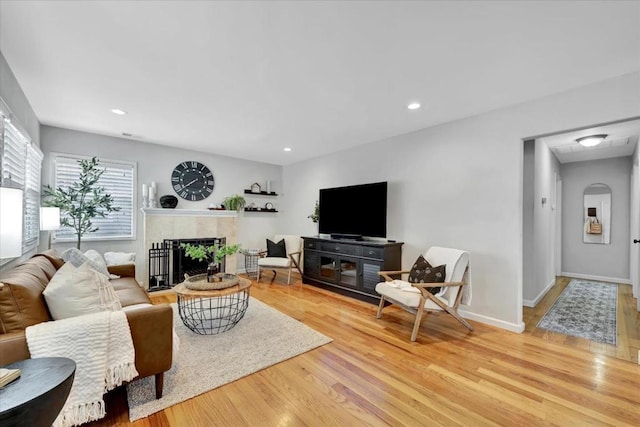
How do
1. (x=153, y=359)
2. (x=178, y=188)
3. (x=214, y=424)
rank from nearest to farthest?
(x=214, y=424), (x=153, y=359), (x=178, y=188)

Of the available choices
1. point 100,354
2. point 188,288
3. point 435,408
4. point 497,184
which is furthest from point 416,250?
point 100,354

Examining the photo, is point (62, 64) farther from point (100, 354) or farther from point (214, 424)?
point (214, 424)

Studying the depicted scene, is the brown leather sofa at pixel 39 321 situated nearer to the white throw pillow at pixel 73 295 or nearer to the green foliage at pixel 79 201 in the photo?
the white throw pillow at pixel 73 295

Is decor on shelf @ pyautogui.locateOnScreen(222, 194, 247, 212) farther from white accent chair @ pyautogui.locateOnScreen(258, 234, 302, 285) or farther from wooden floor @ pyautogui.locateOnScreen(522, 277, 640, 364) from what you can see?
wooden floor @ pyautogui.locateOnScreen(522, 277, 640, 364)

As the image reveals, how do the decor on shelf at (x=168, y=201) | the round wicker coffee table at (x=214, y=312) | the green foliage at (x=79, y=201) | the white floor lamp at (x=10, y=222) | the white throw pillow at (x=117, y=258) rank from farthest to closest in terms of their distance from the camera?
the decor on shelf at (x=168, y=201) → the white throw pillow at (x=117, y=258) → the green foliage at (x=79, y=201) → the round wicker coffee table at (x=214, y=312) → the white floor lamp at (x=10, y=222)

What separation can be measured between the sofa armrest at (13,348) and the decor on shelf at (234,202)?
4174mm

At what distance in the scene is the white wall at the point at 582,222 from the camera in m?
5.25

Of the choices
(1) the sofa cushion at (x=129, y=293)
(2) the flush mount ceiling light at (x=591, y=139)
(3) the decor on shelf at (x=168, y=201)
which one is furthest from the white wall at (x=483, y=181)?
(3) the decor on shelf at (x=168, y=201)

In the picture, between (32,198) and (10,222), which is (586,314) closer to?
(10,222)

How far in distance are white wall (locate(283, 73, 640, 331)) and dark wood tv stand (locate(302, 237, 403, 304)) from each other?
0.46m

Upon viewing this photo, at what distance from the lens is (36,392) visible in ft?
3.48

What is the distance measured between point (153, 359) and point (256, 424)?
77cm

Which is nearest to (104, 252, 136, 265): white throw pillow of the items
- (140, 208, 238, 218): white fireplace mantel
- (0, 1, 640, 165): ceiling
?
(140, 208, 238, 218): white fireplace mantel

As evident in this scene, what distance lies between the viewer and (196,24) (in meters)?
1.81
